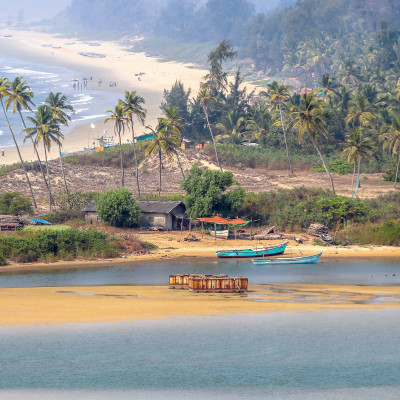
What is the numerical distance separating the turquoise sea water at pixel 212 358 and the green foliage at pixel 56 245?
20099 millimetres

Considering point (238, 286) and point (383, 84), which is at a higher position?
point (383, 84)

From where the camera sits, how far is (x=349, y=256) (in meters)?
61.2

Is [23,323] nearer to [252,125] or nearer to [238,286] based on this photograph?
[238,286]

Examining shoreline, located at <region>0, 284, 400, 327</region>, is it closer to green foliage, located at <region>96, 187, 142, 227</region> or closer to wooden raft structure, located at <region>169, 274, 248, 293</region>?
wooden raft structure, located at <region>169, 274, 248, 293</region>

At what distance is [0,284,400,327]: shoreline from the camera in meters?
39.4

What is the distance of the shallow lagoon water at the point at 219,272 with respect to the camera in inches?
1975

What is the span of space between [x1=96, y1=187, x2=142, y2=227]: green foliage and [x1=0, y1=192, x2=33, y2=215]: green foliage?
8.98m

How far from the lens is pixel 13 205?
71.9m

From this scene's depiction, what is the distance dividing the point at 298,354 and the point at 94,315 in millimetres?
11276

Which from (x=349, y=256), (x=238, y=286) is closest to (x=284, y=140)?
(x=349, y=256)

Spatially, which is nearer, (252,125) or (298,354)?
(298,354)

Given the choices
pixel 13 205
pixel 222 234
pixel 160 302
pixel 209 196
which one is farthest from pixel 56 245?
pixel 160 302

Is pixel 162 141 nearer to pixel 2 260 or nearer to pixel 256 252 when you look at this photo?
pixel 256 252

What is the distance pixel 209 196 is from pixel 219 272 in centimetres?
1630
